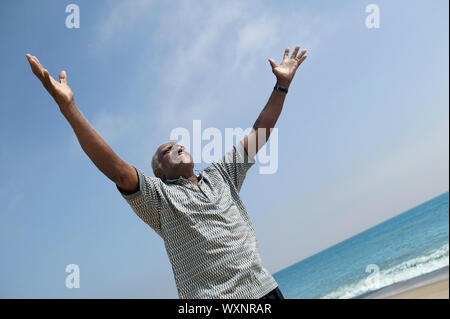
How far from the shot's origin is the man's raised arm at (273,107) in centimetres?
293

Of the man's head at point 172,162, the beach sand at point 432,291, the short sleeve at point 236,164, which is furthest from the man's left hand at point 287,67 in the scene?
the beach sand at point 432,291

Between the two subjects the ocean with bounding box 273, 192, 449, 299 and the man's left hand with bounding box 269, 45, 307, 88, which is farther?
the ocean with bounding box 273, 192, 449, 299

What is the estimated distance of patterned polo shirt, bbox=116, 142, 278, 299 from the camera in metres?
2.28

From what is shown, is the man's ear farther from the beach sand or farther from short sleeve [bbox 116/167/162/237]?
the beach sand

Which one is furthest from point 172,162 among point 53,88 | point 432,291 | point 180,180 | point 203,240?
point 432,291

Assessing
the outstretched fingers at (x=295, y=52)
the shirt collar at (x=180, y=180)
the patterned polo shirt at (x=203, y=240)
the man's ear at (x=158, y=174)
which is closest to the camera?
the patterned polo shirt at (x=203, y=240)

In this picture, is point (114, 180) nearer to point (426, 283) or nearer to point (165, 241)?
point (165, 241)

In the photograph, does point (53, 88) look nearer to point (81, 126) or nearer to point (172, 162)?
point (81, 126)

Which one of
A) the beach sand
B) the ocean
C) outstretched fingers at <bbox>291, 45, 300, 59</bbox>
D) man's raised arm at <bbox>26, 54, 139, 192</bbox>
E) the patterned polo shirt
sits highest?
outstretched fingers at <bbox>291, 45, 300, 59</bbox>

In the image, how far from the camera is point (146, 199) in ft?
7.72

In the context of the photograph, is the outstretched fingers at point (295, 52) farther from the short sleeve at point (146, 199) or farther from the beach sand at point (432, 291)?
the beach sand at point (432, 291)

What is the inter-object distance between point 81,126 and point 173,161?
26.2 inches

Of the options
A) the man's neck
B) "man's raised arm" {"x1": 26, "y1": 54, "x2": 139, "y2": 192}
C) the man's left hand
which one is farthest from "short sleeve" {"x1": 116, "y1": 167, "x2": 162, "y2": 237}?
the man's left hand

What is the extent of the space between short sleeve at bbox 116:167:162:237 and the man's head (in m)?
0.24
